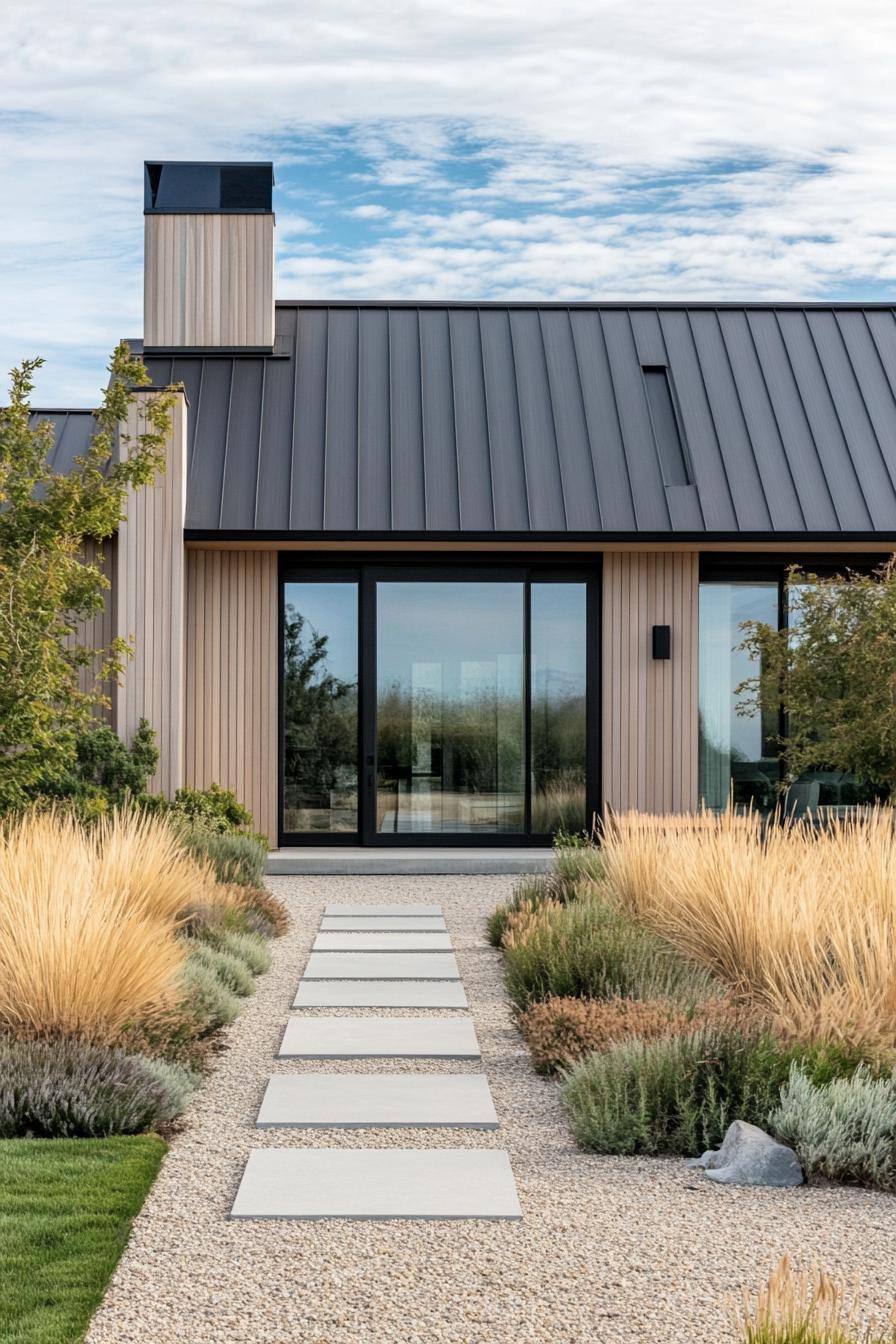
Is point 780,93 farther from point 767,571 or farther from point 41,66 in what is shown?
point 41,66

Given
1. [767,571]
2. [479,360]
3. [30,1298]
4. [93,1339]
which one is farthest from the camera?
[479,360]

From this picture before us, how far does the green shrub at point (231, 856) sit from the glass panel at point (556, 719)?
10.5 ft

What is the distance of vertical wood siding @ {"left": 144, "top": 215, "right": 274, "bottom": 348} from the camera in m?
12.9

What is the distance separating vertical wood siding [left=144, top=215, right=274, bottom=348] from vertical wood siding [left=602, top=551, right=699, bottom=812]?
14.8 ft

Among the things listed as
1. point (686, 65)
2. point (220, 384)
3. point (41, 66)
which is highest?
point (41, 66)

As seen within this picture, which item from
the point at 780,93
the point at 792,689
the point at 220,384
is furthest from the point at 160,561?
the point at 780,93

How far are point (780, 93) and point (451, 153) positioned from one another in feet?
17.3

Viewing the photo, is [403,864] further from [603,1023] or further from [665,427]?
[603,1023]

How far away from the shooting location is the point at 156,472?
11266 mm

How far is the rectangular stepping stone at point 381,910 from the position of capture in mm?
8680

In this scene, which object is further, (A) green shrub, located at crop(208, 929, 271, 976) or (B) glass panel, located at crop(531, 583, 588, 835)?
(B) glass panel, located at crop(531, 583, 588, 835)

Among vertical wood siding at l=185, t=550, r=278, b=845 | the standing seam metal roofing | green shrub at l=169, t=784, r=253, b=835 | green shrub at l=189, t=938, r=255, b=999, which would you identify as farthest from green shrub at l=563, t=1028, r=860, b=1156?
vertical wood siding at l=185, t=550, r=278, b=845

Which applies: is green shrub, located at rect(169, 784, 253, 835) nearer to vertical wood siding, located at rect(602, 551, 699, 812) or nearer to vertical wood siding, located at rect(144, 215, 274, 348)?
vertical wood siding, located at rect(602, 551, 699, 812)

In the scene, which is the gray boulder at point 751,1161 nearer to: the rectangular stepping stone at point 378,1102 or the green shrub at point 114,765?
the rectangular stepping stone at point 378,1102
